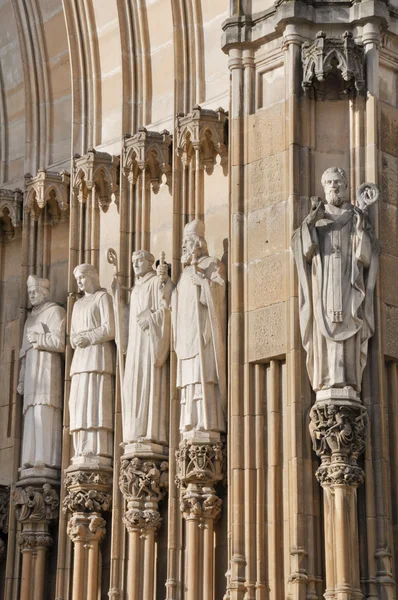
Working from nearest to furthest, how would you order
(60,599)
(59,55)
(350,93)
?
1. (350,93)
2. (60,599)
3. (59,55)

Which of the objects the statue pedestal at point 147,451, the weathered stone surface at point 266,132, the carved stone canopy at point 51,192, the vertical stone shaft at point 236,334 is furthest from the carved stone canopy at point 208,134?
the statue pedestal at point 147,451

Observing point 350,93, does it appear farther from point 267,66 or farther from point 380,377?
point 380,377

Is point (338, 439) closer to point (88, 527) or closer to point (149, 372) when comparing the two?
point (149, 372)

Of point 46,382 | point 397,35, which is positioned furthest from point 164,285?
point 397,35

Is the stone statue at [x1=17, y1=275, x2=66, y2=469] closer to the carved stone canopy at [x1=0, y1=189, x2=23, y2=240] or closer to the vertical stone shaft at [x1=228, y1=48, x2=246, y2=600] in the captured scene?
the carved stone canopy at [x1=0, y1=189, x2=23, y2=240]

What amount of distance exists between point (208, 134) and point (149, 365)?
2.63 meters

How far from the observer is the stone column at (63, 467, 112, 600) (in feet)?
62.0

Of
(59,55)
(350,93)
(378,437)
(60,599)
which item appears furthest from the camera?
(59,55)

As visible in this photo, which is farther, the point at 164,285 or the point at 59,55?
the point at 59,55

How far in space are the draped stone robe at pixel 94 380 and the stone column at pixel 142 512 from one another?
90 centimetres

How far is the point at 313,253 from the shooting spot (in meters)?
16.9

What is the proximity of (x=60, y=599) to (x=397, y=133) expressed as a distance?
20.6 feet

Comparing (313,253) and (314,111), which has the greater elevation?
(314,111)

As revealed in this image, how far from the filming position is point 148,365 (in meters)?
18.7
